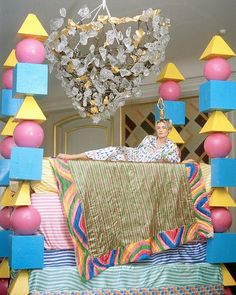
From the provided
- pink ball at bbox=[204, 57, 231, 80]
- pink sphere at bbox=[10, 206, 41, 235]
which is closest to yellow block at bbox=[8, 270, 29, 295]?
pink sphere at bbox=[10, 206, 41, 235]

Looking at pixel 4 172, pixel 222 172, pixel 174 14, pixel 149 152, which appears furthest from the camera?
pixel 174 14

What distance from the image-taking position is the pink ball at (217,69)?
429cm

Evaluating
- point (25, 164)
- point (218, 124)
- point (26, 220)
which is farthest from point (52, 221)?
point (218, 124)

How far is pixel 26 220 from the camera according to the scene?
3680 mm

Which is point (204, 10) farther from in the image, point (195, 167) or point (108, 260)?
point (108, 260)

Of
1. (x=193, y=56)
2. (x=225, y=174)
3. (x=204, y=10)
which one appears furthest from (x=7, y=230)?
(x=193, y=56)

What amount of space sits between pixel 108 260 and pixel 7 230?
1118 millimetres

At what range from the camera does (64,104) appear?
24.6 feet

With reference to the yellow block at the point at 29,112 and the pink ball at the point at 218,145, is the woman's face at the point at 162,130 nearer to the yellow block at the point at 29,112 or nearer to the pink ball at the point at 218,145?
the pink ball at the point at 218,145

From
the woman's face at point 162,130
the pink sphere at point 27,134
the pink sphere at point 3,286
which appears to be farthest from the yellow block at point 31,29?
the pink sphere at point 3,286

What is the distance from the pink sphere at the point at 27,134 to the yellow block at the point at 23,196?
0.24 meters

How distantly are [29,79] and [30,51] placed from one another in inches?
7.0

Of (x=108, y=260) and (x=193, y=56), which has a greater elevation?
(x=193, y=56)

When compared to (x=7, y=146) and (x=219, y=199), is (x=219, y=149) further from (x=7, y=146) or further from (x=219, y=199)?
(x=7, y=146)
